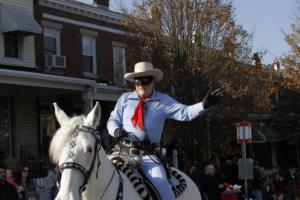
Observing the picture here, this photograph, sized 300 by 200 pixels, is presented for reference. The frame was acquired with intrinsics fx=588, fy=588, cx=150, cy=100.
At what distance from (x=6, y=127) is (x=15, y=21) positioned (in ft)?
11.7

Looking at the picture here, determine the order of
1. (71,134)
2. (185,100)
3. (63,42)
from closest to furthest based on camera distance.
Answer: (71,134), (185,100), (63,42)

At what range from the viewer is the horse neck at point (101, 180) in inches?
197

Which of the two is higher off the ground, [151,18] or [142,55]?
[151,18]

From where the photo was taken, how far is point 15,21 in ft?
64.7

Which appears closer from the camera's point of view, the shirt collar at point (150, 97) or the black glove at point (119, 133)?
the black glove at point (119, 133)

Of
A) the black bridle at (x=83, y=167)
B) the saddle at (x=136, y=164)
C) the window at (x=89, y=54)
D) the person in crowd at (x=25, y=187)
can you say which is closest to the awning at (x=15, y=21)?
the window at (x=89, y=54)

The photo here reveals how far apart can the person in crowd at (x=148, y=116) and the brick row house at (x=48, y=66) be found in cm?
1061

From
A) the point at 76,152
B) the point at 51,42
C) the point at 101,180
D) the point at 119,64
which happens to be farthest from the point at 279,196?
the point at 76,152

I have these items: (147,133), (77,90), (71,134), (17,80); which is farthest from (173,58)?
(71,134)

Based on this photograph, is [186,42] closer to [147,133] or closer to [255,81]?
[255,81]

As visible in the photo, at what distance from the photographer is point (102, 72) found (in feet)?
81.1

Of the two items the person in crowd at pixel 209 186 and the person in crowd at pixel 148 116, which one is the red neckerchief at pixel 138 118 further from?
the person in crowd at pixel 209 186

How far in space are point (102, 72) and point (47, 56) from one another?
3.44 meters

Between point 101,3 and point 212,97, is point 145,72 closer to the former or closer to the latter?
point 212,97
